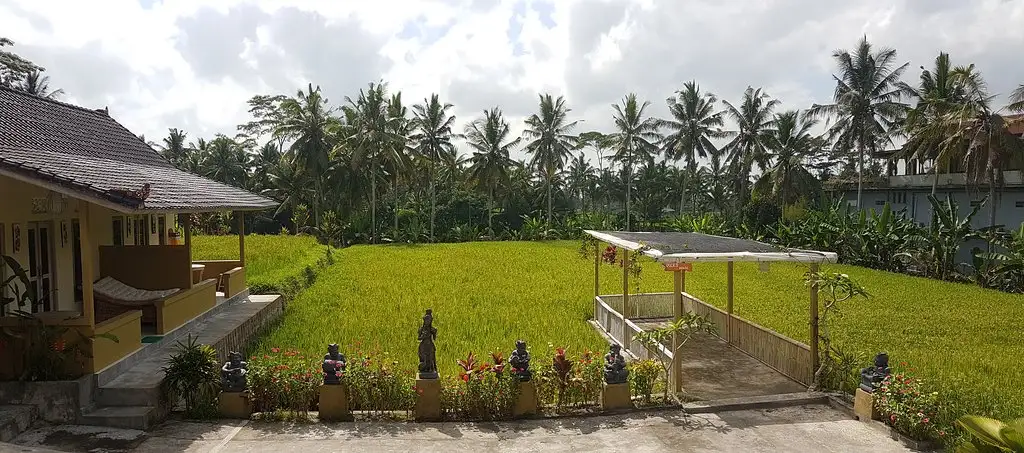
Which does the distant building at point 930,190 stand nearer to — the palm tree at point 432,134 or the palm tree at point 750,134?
the palm tree at point 750,134

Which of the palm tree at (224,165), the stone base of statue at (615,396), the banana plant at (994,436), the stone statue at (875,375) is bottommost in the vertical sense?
the stone base of statue at (615,396)

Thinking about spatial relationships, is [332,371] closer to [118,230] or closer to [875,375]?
[875,375]

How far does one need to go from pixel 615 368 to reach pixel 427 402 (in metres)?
2.29

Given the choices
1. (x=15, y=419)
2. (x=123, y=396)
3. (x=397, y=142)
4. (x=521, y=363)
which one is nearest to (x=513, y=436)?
(x=521, y=363)

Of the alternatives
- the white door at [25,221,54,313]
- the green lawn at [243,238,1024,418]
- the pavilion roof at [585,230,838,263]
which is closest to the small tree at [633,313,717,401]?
the pavilion roof at [585,230,838,263]

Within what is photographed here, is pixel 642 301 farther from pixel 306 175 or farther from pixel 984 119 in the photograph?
pixel 306 175

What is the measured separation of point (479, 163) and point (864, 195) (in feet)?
71.7

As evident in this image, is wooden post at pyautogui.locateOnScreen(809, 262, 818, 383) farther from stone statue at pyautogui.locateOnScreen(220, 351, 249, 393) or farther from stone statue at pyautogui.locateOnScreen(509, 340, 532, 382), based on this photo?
stone statue at pyautogui.locateOnScreen(220, 351, 249, 393)

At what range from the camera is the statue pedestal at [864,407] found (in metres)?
7.34

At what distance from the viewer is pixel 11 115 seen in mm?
A: 10469

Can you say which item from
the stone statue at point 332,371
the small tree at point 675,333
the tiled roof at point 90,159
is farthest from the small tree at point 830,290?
the tiled roof at point 90,159

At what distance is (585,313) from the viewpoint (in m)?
14.0

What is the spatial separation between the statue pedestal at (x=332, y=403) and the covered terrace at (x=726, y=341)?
412 centimetres

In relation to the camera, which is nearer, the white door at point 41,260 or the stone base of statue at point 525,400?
the stone base of statue at point 525,400
